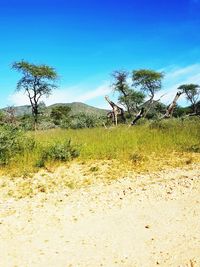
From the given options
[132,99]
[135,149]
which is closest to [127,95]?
[132,99]

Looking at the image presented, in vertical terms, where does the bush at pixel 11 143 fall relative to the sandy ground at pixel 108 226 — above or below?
above

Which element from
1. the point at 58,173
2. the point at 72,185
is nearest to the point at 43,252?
the point at 72,185

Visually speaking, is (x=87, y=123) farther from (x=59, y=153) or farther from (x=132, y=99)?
(x=132, y=99)

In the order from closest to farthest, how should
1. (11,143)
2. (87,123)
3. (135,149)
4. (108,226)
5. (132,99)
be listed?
(108,226) < (11,143) < (135,149) < (87,123) < (132,99)

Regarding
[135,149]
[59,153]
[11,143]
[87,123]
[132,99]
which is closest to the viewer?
[59,153]

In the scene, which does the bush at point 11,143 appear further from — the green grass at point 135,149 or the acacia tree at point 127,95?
the acacia tree at point 127,95

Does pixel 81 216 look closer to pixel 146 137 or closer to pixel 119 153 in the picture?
pixel 119 153

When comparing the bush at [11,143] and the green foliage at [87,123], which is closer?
the bush at [11,143]

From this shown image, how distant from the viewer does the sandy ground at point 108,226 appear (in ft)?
16.3

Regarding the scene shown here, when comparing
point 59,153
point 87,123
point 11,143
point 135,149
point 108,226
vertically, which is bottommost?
point 108,226

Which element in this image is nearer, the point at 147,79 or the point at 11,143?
the point at 11,143

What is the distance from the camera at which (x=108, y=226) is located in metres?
6.08

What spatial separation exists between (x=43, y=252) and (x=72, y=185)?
358cm

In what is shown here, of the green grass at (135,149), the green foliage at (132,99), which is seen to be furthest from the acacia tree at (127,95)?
the green grass at (135,149)
